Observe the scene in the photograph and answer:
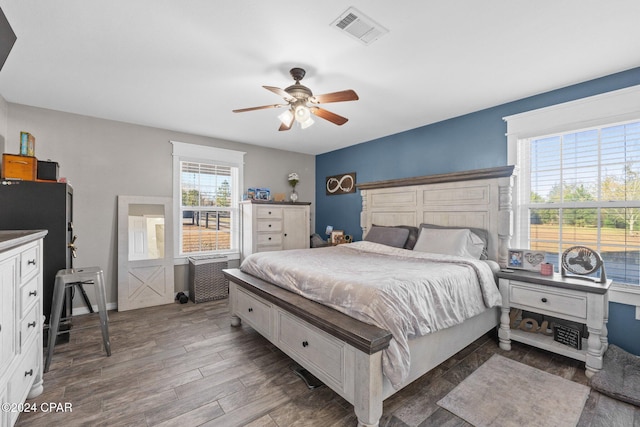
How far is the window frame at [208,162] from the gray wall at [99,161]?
0.30 feet

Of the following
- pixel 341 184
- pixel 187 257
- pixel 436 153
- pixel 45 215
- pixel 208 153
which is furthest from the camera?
pixel 341 184

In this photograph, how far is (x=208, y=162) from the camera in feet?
15.1

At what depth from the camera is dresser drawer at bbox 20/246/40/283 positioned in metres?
1.67

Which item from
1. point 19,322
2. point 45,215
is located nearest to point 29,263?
point 19,322

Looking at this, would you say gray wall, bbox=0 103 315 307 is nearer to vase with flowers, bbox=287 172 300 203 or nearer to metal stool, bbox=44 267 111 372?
metal stool, bbox=44 267 111 372

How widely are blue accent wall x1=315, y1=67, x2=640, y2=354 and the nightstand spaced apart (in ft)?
1.91

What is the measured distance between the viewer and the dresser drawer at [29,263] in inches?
65.7

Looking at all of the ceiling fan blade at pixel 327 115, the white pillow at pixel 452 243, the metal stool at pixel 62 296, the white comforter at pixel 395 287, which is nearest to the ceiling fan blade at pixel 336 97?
the ceiling fan blade at pixel 327 115

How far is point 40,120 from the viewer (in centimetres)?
335

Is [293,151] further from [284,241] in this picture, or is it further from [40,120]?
[40,120]

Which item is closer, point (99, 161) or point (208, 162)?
point (99, 161)

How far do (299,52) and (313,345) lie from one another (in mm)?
2156

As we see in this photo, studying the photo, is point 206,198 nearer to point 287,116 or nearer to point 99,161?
point 99,161

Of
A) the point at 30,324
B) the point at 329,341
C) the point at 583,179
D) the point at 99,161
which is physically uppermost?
the point at 99,161
